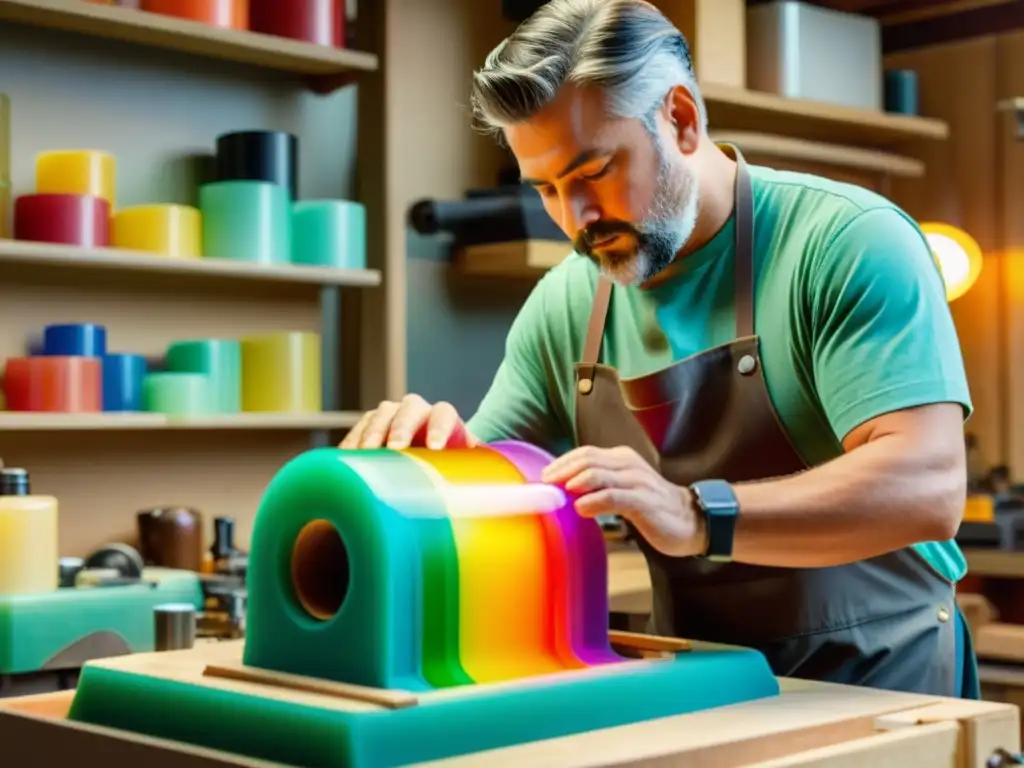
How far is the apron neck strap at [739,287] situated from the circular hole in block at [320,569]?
572 millimetres

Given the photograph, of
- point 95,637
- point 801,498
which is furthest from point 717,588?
point 95,637

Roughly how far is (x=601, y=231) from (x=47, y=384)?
149 cm

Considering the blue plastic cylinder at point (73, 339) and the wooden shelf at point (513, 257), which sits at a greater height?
the wooden shelf at point (513, 257)

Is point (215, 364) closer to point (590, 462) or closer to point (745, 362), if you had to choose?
point (745, 362)

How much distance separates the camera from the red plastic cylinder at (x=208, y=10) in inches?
118

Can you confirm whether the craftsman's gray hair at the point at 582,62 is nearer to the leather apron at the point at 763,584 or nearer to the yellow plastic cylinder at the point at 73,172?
the leather apron at the point at 763,584

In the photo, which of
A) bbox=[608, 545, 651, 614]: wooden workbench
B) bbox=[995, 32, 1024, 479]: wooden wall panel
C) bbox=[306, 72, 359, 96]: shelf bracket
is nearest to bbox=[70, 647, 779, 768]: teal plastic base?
bbox=[608, 545, 651, 614]: wooden workbench

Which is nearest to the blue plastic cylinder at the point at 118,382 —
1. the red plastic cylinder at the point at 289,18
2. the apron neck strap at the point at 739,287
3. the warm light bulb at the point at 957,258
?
the red plastic cylinder at the point at 289,18

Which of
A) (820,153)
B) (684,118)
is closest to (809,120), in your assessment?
(820,153)

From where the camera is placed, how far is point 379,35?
345 cm

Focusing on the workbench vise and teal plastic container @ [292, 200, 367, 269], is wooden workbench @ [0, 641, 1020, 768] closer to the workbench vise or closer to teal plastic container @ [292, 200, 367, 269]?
the workbench vise

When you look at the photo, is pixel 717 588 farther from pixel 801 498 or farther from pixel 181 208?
pixel 181 208

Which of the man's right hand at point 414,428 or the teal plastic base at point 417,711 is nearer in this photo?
the teal plastic base at point 417,711

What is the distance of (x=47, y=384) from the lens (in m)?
2.77
